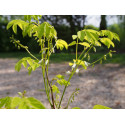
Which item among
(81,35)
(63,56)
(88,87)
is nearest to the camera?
(81,35)

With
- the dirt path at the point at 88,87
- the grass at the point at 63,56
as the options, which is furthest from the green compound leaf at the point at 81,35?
the dirt path at the point at 88,87

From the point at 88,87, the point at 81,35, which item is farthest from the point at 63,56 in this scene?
the point at 81,35

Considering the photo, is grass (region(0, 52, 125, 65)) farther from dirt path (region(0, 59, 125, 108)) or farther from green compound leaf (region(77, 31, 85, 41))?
green compound leaf (region(77, 31, 85, 41))

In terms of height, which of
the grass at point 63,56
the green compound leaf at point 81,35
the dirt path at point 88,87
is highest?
the green compound leaf at point 81,35

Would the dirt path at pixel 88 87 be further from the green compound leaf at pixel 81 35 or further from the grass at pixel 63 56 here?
the green compound leaf at pixel 81 35

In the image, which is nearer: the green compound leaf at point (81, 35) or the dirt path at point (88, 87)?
the green compound leaf at point (81, 35)

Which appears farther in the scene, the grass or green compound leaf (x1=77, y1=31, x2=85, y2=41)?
the grass

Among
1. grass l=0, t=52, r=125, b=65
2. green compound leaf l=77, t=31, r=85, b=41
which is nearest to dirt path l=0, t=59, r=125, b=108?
grass l=0, t=52, r=125, b=65

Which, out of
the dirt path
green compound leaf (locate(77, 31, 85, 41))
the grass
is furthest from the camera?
the dirt path

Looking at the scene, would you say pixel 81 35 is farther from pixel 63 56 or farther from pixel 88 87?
pixel 88 87

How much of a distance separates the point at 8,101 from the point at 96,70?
297cm

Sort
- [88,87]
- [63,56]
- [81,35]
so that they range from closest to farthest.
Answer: [81,35]
[63,56]
[88,87]
